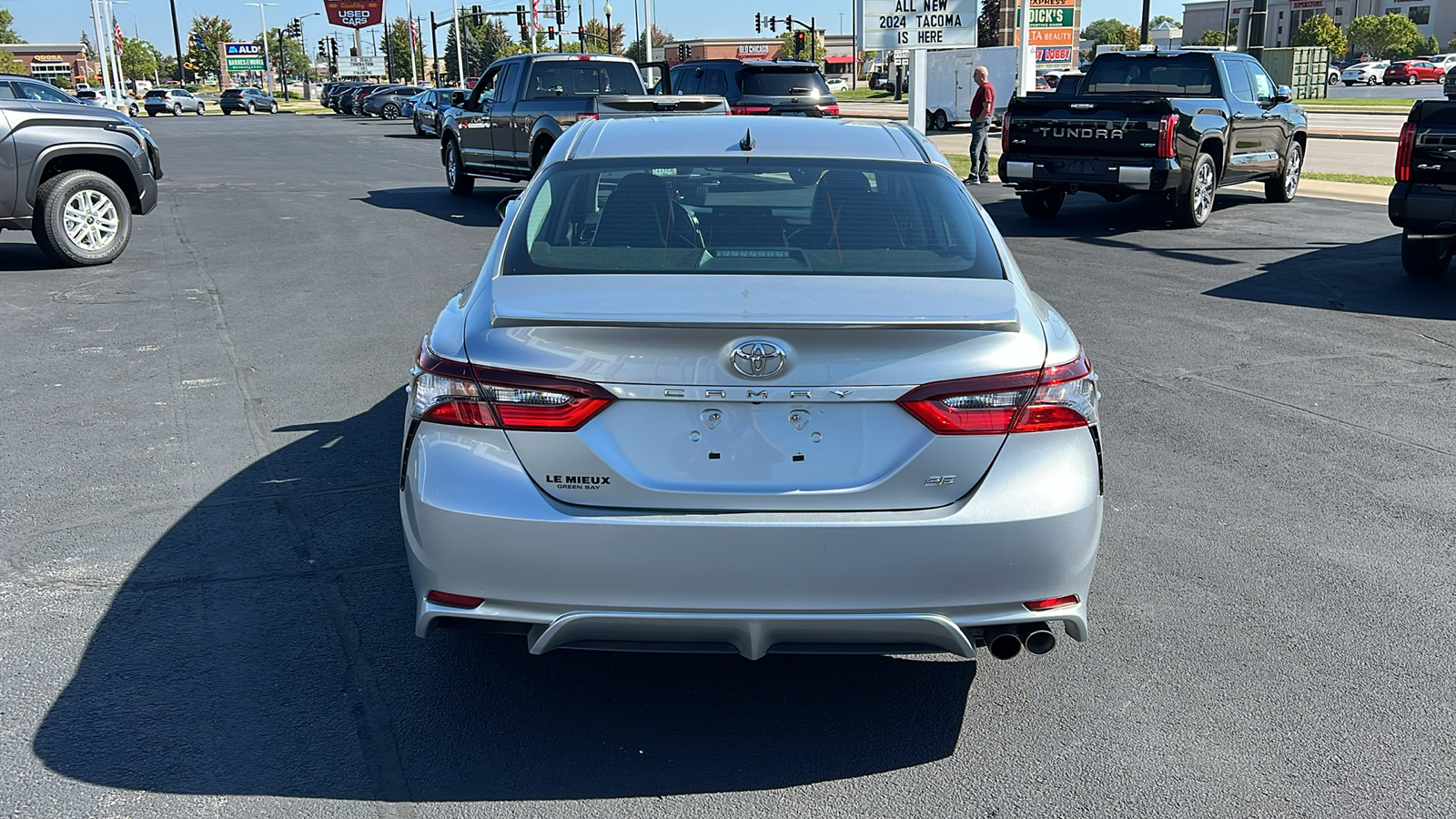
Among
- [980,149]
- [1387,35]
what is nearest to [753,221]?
[980,149]

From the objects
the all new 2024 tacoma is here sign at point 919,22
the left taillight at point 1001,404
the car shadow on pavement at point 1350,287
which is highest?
the all new 2024 tacoma is here sign at point 919,22

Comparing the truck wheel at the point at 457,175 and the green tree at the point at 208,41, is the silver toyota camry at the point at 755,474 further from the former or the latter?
the green tree at the point at 208,41

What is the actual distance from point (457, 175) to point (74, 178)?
24.9 ft

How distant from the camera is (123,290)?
1060cm

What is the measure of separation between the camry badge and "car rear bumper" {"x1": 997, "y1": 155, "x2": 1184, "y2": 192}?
1204 centimetres

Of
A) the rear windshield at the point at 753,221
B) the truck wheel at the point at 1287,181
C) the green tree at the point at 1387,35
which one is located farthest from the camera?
the green tree at the point at 1387,35

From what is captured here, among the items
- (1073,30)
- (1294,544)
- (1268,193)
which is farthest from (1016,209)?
(1073,30)

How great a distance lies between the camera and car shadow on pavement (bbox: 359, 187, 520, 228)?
16.0m

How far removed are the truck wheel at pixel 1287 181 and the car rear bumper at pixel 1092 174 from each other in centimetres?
360

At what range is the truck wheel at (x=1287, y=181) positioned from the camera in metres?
16.8

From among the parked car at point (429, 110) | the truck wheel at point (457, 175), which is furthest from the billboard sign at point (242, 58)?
the truck wheel at point (457, 175)

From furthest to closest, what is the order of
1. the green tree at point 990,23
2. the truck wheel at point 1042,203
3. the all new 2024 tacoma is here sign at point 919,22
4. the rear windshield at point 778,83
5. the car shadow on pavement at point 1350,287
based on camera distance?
the green tree at point 990,23 < the all new 2024 tacoma is here sign at point 919,22 < the rear windshield at point 778,83 < the truck wheel at point 1042,203 < the car shadow on pavement at point 1350,287

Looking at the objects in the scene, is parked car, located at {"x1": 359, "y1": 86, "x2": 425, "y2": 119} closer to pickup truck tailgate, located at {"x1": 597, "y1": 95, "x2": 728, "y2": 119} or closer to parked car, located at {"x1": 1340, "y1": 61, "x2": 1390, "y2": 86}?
pickup truck tailgate, located at {"x1": 597, "y1": 95, "x2": 728, "y2": 119}

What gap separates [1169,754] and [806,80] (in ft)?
64.7
